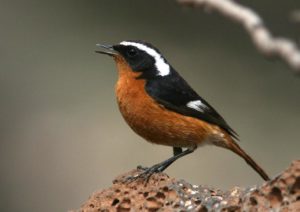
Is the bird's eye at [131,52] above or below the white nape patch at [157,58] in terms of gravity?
above

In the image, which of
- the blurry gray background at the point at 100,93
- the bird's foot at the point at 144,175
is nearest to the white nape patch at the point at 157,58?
the bird's foot at the point at 144,175

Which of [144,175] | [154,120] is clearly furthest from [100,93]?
[144,175]

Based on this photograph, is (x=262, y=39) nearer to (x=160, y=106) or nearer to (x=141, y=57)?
(x=160, y=106)

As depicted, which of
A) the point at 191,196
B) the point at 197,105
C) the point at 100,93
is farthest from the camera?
the point at 100,93

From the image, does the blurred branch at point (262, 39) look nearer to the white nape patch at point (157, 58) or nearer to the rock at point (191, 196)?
the rock at point (191, 196)

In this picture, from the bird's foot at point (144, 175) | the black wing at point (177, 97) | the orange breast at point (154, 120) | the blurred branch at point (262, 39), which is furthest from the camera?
the black wing at point (177, 97)

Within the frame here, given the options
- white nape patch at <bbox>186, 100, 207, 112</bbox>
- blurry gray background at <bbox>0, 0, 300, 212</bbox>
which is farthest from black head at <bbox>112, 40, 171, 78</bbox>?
blurry gray background at <bbox>0, 0, 300, 212</bbox>

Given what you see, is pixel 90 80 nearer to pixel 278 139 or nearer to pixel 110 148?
pixel 110 148
